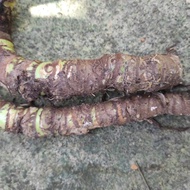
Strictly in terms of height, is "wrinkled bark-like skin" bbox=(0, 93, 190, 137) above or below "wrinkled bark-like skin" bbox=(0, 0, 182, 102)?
below

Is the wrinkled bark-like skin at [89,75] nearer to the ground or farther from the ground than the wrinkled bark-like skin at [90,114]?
farther from the ground

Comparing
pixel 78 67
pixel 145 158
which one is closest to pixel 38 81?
pixel 78 67

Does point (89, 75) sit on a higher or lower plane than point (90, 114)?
higher

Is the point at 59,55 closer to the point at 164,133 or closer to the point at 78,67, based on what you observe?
the point at 78,67
